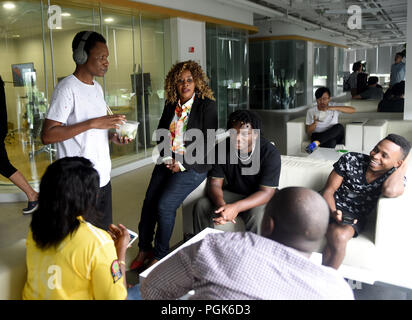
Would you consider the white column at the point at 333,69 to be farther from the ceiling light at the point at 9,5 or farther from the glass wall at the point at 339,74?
the ceiling light at the point at 9,5

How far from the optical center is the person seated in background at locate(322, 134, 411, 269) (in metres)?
2.66

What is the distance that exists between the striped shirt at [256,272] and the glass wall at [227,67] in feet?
26.9

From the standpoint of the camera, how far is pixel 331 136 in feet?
19.0

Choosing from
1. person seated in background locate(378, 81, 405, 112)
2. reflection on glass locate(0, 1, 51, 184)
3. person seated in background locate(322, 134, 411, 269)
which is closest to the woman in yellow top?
person seated in background locate(322, 134, 411, 269)

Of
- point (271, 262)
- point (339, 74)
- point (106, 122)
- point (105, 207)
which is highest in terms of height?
point (339, 74)

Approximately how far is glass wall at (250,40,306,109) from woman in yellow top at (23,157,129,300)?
13847 millimetres

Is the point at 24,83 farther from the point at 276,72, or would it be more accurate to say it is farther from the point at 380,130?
the point at 276,72

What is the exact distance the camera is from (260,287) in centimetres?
112

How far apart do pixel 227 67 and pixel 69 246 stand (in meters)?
8.94

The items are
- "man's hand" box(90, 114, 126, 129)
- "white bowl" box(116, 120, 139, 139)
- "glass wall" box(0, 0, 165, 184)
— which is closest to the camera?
"man's hand" box(90, 114, 126, 129)

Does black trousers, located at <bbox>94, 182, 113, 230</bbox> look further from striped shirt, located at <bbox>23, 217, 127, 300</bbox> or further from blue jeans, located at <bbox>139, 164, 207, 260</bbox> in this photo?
striped shirt, located at <bbox>23, 217, 127, 300</bbox>

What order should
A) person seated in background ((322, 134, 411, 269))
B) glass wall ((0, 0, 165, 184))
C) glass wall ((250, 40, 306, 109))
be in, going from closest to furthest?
1. person seated in background ((322, 134, 411, 269))
2. glass wall ((0, 0, 165, 184))
3. glass wall ((250, 40, 306, 109))

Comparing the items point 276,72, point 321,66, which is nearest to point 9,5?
point 276,72

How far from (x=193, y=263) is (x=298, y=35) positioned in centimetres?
1469
